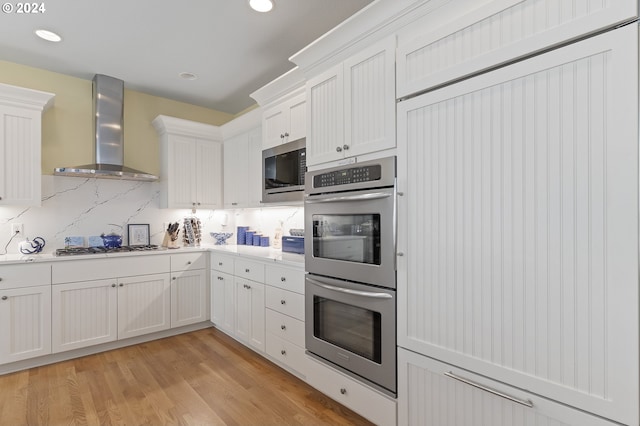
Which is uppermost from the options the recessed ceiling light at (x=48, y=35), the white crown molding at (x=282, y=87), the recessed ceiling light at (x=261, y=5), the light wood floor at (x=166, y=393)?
the recessed ceiling light at (x=48, y=35)

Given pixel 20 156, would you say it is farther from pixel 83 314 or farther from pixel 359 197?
pixel 359 197

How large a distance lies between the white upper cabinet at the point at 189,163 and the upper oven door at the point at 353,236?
2.26m

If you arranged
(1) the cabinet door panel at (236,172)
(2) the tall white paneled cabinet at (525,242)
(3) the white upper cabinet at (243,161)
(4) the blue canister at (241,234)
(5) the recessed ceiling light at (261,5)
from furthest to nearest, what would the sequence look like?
(4) the blue canister at (241,234) < (1) the cabinet door panel at (236,172) < (3) the white upper cabinet at (243,161) < (5) the recessed ceiling light at (261,5) < (2) the tall white paneled cabinet at (525,242)

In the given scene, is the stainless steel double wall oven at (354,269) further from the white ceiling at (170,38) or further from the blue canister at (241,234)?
the blue canister at (241,234)

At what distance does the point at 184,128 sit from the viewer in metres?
3.91

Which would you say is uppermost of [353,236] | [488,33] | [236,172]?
[488,33]

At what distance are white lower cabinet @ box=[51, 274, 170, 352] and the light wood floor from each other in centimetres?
20

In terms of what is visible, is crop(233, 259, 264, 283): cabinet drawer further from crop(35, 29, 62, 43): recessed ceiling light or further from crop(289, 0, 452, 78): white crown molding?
crop(35, 29, 62, 43): recessed ceiling light

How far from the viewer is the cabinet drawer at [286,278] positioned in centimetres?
241

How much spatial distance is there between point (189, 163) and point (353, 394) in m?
3.20

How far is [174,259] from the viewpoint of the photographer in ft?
11.6

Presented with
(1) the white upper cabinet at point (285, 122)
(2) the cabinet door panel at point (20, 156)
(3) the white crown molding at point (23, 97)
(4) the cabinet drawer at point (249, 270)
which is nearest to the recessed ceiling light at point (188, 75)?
(1) the white upper cabinet at point (285, 122)

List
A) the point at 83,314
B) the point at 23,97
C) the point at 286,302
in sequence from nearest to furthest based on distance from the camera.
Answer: the point at 286,302 < the point at 23,97 < the point at 83,314

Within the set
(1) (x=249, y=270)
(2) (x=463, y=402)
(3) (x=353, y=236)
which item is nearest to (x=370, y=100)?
(3) (x=353, y=236)
